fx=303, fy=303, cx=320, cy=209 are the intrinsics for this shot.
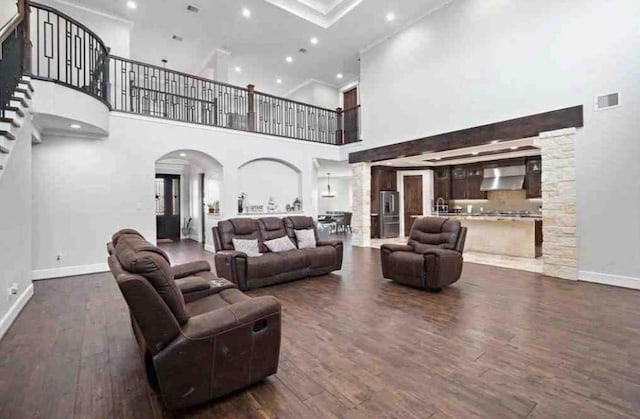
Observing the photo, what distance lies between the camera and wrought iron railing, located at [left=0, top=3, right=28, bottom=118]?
3217 mm

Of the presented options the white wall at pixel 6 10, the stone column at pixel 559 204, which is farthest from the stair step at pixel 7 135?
the stone column at pixel 559 204

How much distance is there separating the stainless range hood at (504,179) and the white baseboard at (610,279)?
421 cm

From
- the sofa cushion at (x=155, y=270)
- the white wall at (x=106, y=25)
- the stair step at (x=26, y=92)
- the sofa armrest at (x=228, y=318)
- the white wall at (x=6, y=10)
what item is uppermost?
the white wall at (x=106, y=25)

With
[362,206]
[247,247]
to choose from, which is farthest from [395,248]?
[362,206]

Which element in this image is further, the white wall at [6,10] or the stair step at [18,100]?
the white wall at [6,10]

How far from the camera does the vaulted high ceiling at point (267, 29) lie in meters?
6.98

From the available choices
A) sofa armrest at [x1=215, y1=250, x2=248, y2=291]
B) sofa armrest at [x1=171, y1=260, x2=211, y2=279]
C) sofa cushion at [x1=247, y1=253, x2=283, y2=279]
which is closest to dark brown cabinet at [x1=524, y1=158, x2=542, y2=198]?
sofa cushion at [x1=247, y1=253, x2=283, y2=279]

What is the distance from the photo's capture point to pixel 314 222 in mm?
6281

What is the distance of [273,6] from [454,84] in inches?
176

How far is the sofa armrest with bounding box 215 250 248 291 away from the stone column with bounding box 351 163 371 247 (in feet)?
16.5

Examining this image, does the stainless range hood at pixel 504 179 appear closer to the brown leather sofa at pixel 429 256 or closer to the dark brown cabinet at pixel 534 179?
the dark brown cabinet at pixel 534 179

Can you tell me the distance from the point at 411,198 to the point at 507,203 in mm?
3028

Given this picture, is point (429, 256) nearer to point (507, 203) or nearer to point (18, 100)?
point (18, 100)

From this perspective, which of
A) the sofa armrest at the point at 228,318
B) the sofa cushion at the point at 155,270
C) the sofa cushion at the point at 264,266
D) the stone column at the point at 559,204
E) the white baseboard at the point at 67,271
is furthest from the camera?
the white baseboard at the point at 67,271
